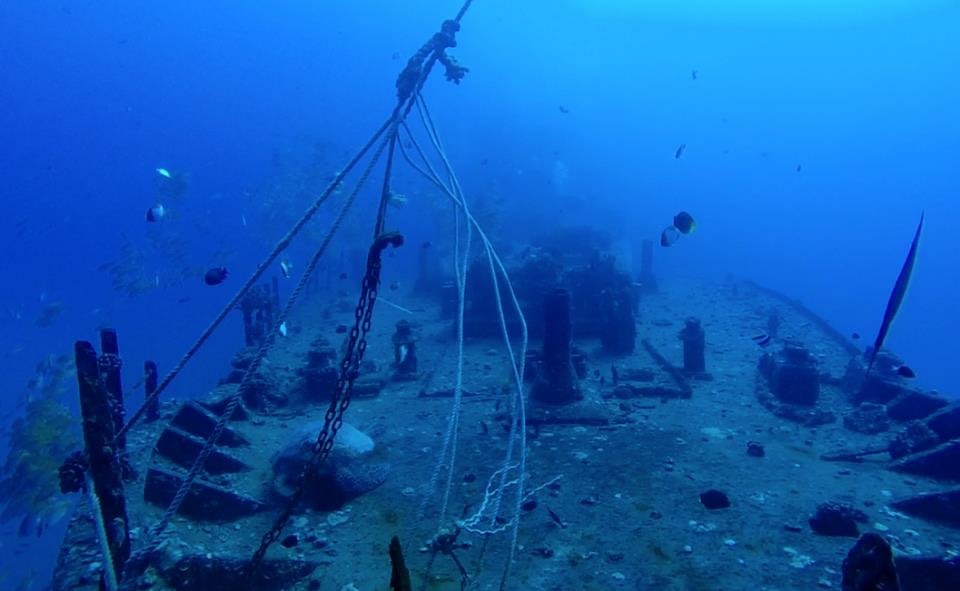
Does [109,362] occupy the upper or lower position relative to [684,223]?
lower

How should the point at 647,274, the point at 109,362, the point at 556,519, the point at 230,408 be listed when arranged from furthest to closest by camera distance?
the point at 647,274
the point at 109,362
the point at 556,519
the point at 230,408

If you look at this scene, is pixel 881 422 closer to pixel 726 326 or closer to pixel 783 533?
pixel 783 533

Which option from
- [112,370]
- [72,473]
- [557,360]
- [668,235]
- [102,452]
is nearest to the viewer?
[102,452]

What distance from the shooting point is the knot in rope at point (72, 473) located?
5234 millimetres

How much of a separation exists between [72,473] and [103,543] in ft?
5.52

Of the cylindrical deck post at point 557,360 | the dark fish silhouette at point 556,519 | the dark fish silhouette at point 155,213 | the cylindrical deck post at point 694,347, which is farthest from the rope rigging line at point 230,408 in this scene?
the cylindrical deck post at point 694,347

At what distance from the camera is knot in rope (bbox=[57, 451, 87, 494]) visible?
17.2ft

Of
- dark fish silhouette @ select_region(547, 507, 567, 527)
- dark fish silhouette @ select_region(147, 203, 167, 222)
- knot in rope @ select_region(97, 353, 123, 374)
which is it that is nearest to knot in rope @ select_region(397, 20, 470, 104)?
knot in rope @ select_region(97, 353, 123, 374)

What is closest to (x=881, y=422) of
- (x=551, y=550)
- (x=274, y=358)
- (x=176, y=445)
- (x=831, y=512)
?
(x=831, y=512)

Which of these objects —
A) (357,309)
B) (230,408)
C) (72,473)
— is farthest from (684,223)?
(72,473)

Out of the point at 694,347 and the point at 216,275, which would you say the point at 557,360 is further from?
the point at 216,275

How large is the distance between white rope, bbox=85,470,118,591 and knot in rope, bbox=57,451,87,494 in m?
0.12

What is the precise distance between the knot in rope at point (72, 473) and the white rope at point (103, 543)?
12cm

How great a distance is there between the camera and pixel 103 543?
4.07m
